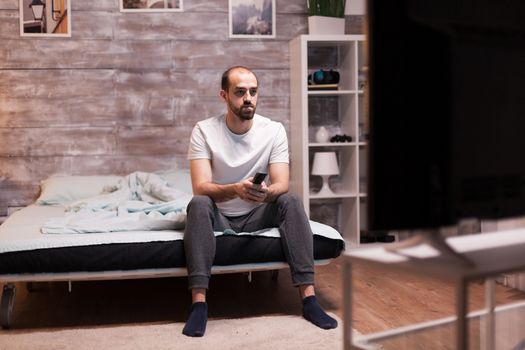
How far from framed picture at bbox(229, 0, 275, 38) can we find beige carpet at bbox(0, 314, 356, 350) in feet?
8.08

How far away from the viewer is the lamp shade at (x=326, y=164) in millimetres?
4672

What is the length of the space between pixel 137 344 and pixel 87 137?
236 cm

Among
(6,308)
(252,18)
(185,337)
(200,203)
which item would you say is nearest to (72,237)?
(6,308)

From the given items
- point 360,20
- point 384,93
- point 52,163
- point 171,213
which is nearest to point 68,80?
point 52,163

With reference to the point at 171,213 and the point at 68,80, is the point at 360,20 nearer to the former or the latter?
the point at 68,80

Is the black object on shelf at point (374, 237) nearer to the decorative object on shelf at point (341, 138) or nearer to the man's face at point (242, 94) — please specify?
the decorative object on shelf at point (341, 138)

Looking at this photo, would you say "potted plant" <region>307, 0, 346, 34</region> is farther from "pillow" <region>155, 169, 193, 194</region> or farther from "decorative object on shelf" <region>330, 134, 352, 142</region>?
"pillow" <region>155, 169, 193, 194</region>

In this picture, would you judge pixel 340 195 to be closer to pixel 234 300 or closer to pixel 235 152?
pixel 234 300

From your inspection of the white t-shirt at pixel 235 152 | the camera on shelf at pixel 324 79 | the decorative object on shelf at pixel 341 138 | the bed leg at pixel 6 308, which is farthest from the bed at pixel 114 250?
the camera on shelf at pixel 324 79

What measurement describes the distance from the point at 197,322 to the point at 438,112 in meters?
1.82

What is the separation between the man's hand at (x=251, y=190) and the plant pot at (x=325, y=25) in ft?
6.69

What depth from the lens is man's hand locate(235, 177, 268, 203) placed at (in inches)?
114

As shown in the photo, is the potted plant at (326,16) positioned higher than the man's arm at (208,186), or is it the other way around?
the potted plant at (326,16)

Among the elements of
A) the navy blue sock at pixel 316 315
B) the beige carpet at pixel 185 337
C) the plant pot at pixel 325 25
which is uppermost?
the plant pot at pixel 325 25
